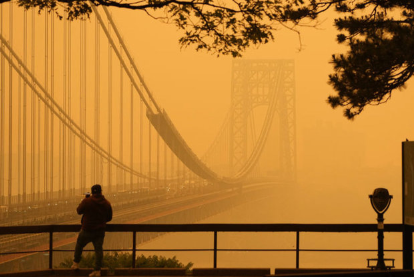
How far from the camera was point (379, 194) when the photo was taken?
314 inches

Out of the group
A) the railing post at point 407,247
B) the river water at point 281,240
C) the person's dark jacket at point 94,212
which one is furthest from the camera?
the river water at point 281,240

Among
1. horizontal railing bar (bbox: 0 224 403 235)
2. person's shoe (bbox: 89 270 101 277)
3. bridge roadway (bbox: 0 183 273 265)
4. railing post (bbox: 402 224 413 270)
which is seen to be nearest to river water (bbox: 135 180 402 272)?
bridge roadway (bbox: 0 183 273 265)

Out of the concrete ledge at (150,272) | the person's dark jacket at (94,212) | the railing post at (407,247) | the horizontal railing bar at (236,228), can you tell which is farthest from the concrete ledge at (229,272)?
the railing post at (407,247)

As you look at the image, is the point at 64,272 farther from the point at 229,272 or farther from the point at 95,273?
the point at 229,272

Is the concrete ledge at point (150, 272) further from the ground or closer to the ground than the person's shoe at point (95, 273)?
closer to the ground

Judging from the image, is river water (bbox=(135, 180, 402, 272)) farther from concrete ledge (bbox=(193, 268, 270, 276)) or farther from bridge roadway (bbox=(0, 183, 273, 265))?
concrete ledge (bbox=(193, 268, 270, 276))

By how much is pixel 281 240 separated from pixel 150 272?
5901cm

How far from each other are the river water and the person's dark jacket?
38.8 metres

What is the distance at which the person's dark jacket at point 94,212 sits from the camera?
816cm

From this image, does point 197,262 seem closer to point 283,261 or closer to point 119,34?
point 283,261

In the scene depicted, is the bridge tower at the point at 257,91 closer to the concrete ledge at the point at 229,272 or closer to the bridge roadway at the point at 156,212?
the bridge roadway at the point at 156,212

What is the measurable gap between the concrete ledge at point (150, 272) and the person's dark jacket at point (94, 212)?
28.1 inches

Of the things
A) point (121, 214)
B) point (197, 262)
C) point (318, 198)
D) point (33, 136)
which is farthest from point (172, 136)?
point (318, 198)

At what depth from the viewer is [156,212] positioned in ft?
129
